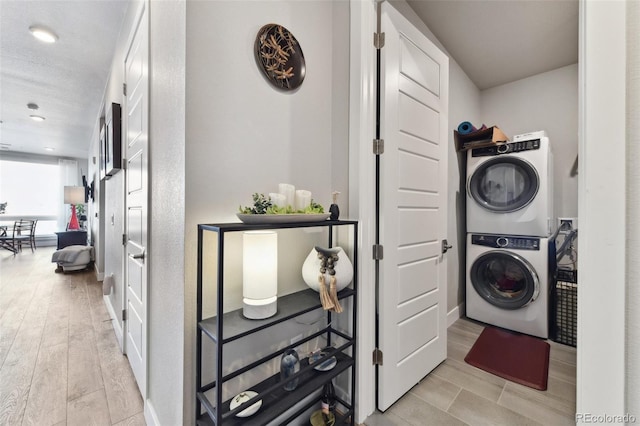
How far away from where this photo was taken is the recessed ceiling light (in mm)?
2133

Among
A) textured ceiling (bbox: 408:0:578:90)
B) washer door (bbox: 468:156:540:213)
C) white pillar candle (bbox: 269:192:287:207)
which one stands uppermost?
textured ceiling (bbox: 408:0:578:90)

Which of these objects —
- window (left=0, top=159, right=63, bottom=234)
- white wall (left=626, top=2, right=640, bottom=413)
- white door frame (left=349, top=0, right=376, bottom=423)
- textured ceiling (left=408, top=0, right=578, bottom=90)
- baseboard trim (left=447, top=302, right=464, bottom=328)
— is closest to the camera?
white wall (left=626, top=2, right=640, bottom=413)

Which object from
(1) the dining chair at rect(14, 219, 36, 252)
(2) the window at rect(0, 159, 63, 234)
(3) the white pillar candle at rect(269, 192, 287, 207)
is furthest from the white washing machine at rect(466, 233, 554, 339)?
(2) the window at rect(0, 159, 63, 234)

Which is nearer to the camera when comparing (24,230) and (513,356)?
(513,356)

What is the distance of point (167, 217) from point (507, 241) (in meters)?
2.81

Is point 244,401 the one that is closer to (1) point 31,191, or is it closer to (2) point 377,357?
(2) point 377,357

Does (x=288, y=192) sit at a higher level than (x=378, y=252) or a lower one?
higher

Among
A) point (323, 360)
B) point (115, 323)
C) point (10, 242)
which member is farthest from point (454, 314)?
point (10, 242)

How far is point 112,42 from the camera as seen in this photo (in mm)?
2400

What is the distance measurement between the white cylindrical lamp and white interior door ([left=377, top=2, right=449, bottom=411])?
700 millimetres

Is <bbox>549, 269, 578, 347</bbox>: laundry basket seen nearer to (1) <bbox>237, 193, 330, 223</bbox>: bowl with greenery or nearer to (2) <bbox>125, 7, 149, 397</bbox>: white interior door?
(1) <bbox>237, 193, 330, 223</bbox>: bowl with greenery

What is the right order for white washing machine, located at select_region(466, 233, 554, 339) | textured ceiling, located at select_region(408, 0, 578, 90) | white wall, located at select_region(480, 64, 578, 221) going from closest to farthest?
textured ceiling, located at select_region(408, 0, 578, 90), white washing machine, located at select_region(466, 233, 554, 339), white wall, located at select_region(480, 64, 578, 221)

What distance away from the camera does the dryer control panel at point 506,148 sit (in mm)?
2375

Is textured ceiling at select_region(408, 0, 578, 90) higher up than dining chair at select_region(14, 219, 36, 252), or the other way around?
textured ceiling at select_region(408, 0, 578, 90)
